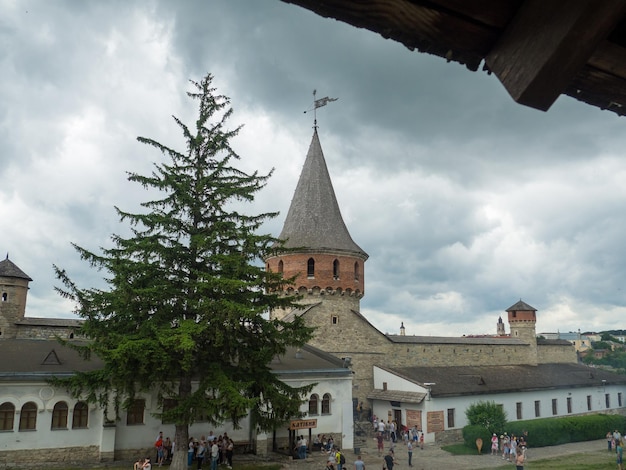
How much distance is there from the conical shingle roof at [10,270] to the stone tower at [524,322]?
130 ft

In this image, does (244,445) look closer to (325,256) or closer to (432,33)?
(325,256)


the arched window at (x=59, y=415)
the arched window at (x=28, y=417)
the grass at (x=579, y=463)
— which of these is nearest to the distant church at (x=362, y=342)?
the grass at (x=579, y=463)

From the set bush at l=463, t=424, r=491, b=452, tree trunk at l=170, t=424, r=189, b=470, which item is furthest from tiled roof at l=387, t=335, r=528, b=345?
tree trunk at l=170, t=424, r=189, b=470

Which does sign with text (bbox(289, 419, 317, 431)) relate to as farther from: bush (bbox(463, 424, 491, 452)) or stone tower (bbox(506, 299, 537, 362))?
stone tower (bbox(506, 299, 537, 362))

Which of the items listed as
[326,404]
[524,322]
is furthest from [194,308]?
[524,322]

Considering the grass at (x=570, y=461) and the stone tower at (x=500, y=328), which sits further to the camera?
the stone tower at (x=500, y=328)

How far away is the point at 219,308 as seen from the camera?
57.5 ft

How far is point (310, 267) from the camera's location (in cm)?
3497

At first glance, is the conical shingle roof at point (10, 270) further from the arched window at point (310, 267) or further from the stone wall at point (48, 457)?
the arched window at point (310, 267)

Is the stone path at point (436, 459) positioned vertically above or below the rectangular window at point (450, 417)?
below

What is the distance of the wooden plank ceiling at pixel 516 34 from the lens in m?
2.10

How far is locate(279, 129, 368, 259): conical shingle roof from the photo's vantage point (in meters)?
35.4

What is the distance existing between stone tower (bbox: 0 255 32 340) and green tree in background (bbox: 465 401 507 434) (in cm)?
2763

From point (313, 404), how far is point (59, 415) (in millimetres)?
11597
